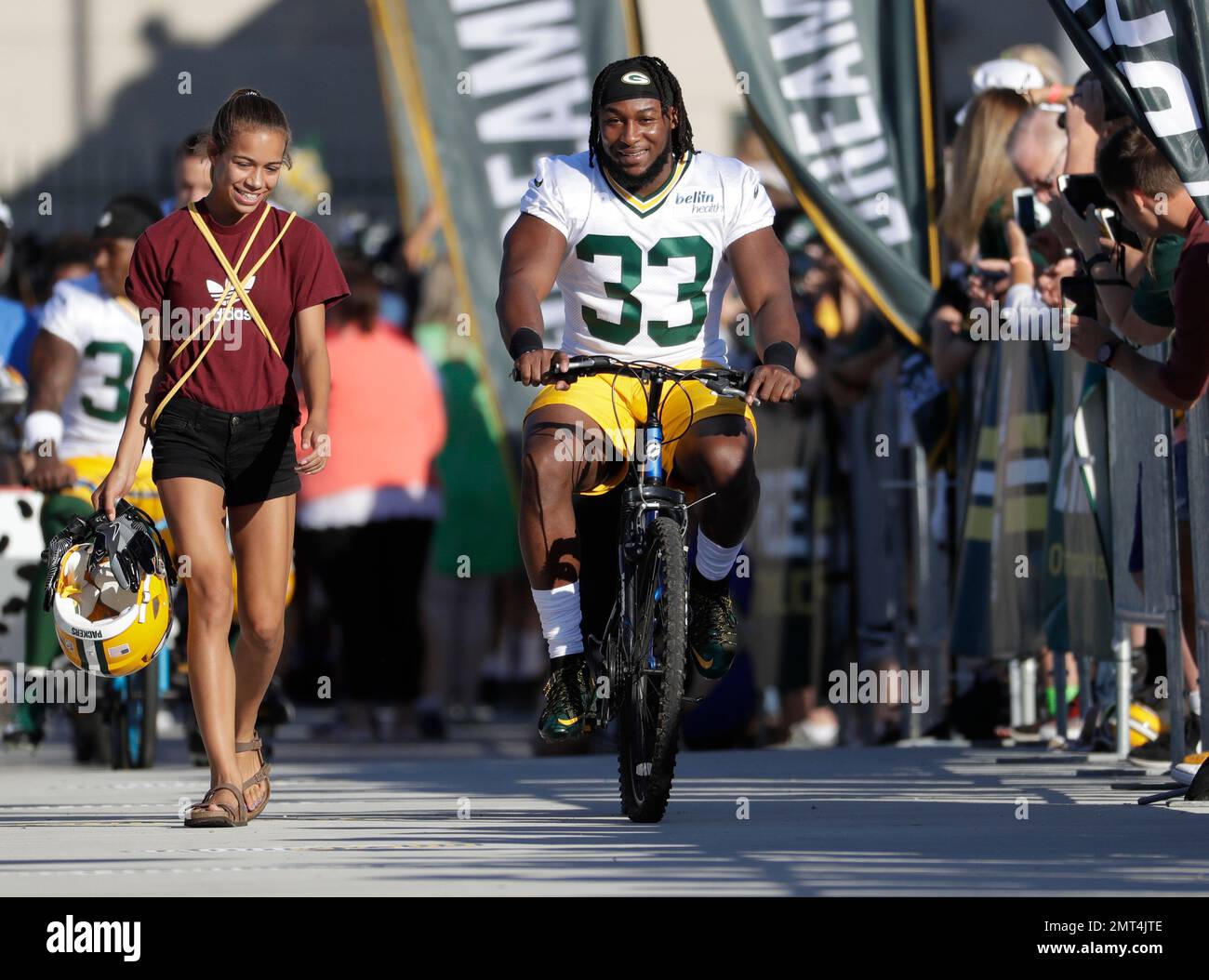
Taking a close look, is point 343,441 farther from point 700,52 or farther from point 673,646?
point 700,52

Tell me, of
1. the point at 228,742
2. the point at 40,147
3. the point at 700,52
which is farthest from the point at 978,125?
the point at 40,147

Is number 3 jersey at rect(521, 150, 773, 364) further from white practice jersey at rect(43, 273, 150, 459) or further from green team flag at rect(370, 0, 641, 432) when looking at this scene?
green team flag at rect(370, 0, 641, 432)

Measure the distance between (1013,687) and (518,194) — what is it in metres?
3.45

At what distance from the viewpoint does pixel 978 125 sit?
11453 mm

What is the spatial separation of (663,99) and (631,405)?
36.1 inches

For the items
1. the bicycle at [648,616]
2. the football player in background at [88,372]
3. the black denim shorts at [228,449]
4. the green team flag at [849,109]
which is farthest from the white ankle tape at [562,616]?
the green team flag at [849,109]

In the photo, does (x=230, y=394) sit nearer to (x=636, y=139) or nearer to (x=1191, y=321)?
(x=636, y=139)

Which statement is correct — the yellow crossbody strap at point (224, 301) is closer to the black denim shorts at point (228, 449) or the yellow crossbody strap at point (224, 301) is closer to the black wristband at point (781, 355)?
the black denim shorts at point (228, 449)

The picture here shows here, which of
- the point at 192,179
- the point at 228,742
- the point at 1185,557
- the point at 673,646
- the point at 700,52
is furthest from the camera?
the point at 700,52

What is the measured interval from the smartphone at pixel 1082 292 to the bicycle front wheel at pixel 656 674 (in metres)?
1.90

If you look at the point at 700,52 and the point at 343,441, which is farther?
the point at 700,52

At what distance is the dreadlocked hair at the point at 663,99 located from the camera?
323 inches

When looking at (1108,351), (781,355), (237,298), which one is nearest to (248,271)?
(237,298)

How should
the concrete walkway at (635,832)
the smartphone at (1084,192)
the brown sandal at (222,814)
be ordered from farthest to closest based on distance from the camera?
the smartphone at (1084,192), the brown sandal at (222,814), the concrete walkway at (635,832)
